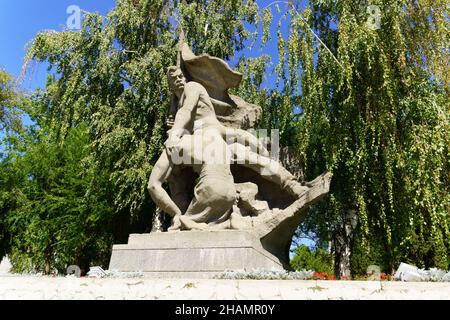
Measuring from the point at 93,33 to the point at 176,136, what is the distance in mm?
7967

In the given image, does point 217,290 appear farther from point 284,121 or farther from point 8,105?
point 8,105

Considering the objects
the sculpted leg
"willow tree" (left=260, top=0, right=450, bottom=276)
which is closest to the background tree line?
"willow tree" (left=260, top=0, right=450, bottom=276)

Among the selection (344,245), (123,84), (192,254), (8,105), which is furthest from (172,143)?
(8,105)

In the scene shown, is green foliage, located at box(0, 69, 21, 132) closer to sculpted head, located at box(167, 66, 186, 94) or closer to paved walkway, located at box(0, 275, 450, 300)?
sculpted head, located at box(167, 66, 186, 94)

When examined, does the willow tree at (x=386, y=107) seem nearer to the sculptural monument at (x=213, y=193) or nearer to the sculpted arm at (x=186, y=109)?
the sculptural monument at (x=213, y=193)

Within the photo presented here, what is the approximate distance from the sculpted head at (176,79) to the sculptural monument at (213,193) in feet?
0.06

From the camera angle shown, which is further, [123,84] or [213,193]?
[123,84]

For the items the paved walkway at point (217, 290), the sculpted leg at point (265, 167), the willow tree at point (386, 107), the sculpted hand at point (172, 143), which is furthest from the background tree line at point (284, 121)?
the paved walkway at point (217, 290)

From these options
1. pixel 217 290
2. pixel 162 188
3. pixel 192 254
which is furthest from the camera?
pixel 162 188

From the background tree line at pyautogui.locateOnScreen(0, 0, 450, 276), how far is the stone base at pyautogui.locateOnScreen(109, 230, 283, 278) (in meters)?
3.43

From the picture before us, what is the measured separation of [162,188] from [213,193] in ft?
2.95

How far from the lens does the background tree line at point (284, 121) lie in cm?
890

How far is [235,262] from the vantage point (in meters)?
6.21

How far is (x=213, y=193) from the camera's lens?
683 cm
